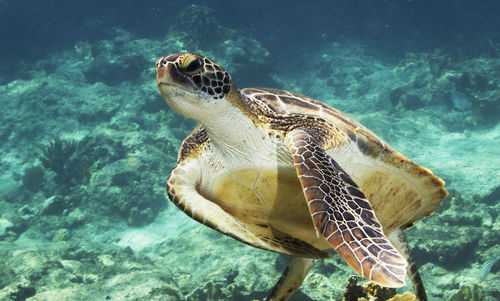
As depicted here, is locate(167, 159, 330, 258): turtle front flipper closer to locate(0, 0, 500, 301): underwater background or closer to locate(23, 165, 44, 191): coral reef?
locate(0, 0, 500, 301): underwater background

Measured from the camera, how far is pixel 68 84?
52.8 feet

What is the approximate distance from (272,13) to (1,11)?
2256 cm

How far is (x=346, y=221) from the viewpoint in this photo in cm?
137

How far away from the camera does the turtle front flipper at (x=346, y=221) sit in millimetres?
1214

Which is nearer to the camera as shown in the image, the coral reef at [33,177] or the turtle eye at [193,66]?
the turtle eye at [193,66]

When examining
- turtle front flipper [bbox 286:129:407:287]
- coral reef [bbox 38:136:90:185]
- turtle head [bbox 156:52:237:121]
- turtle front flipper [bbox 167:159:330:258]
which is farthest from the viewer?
coral reef [bbox 38:136:90:185]

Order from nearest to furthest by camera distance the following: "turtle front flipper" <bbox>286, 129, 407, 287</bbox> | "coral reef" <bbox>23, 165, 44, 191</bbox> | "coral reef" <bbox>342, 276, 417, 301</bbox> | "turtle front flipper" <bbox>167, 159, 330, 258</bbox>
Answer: "turtle front flipper" <bbox>286, 129, 407, 287</bbox>, "turtle front flipper" <bbox>167, 159, 330, 258</bbox>, "coral reef" <bbox>342, 276, 417, 301</bbox>, "coral reef" <bbox>23, 165, 44, 191</bbox>

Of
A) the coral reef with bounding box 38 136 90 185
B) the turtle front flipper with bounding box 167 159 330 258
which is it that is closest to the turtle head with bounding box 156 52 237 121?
the turtle front flipper with bounding box 167 159 330 258

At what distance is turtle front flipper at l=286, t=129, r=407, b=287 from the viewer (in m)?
1.21

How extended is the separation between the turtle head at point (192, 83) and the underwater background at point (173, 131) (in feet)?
10.7

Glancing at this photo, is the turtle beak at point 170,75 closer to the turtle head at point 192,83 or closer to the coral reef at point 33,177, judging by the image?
the turtle head at point 192,83

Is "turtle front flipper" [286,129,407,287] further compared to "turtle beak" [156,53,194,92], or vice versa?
"turtle beak" [156,53,194,92]

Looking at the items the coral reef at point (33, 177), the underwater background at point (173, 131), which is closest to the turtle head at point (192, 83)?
the underwater background at point (173, 131)

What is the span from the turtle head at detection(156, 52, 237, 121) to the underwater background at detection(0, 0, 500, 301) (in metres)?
3.27
